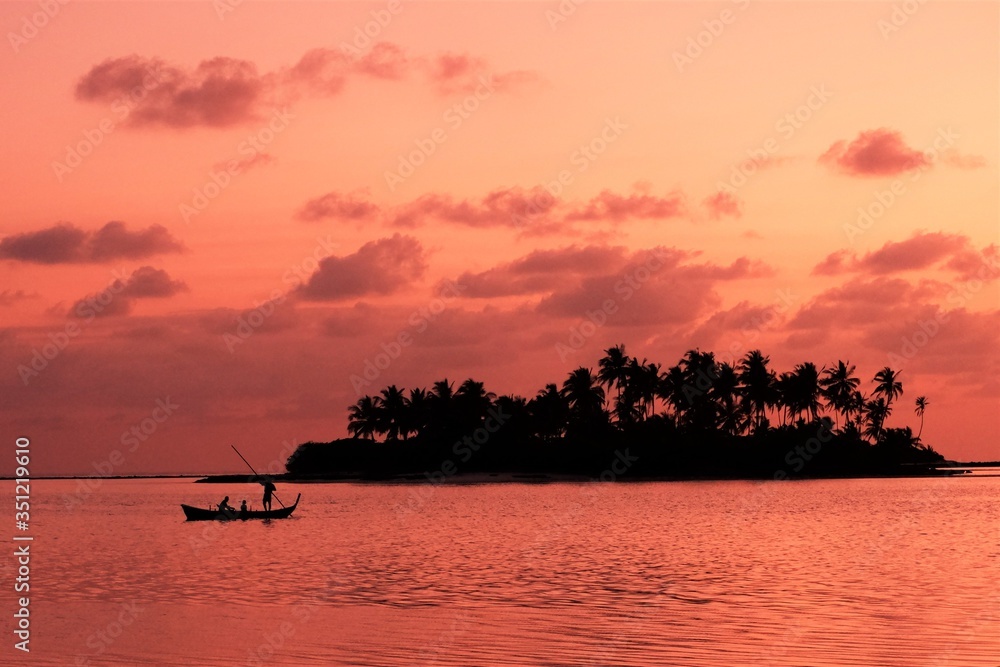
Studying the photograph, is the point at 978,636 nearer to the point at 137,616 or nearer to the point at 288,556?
the point at 137,616

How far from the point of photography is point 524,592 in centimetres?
3712

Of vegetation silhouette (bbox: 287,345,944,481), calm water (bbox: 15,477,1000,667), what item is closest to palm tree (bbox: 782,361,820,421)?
vegetation silhouette (bbox: 287,345,944,481)

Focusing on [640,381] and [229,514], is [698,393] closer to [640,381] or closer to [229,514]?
[640,381]

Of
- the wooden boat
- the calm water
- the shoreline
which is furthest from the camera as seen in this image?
the shoreline

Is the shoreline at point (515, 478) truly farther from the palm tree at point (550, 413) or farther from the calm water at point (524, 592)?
the calm water at point (524, 592)

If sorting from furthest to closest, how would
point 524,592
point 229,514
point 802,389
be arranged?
point 802,389, point 229,514, point 524,592

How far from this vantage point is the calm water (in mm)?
27391

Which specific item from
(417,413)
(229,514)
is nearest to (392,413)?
(417,413)

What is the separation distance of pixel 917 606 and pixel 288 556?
90.9 ft

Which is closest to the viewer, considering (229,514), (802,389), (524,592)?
(524,592)

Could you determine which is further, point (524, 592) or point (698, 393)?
point (698, 393)

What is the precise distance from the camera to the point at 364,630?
30.5 meters

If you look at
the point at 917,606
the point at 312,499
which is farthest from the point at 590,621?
the point at 312,499

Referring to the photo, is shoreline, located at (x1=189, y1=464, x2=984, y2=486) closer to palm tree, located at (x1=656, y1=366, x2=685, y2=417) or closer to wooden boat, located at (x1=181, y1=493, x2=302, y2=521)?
Answer: palm tree, located at (x1=656, y1=366, x2=685, y2=417)
